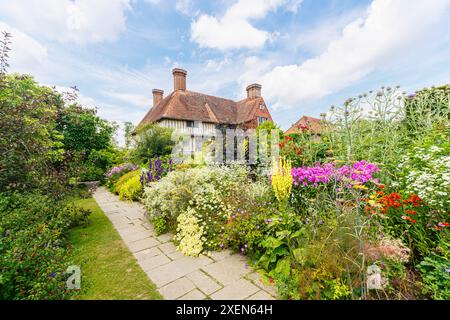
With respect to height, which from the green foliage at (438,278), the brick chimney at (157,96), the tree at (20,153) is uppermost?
the brick chimney at (157,96)

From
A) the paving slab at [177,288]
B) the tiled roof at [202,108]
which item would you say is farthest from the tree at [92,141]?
the paving slab at [177,288]

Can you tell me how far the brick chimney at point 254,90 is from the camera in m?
21.8

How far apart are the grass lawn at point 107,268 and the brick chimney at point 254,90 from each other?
21.2m

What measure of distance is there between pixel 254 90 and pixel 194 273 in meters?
22.2

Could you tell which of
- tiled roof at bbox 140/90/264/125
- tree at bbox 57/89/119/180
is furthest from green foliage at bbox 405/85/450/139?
tree at bbox 57/89/119/180

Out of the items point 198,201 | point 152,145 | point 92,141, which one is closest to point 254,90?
point 152,145

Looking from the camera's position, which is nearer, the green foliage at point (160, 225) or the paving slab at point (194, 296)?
the paving slab at point (194, 296)

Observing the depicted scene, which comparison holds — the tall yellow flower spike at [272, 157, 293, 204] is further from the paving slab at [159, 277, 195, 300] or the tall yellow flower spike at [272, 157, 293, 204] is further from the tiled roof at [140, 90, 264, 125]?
the tiled roof at [140, 90, 264, 125]

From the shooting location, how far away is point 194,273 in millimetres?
2283

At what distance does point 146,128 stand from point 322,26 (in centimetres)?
941

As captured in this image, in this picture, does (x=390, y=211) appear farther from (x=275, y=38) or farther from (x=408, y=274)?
(x=275, y=38)

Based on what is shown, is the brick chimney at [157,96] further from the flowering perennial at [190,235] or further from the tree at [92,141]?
the flowering perennial at [190,235]
